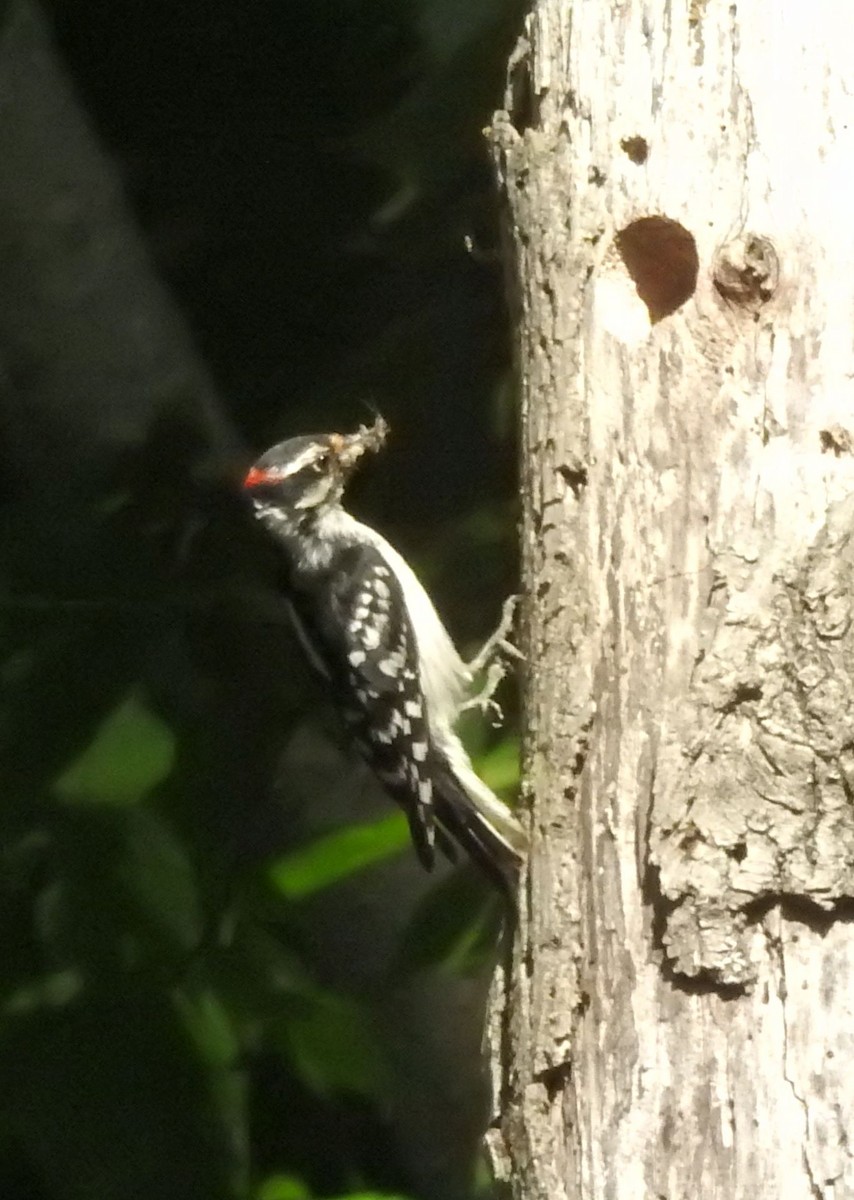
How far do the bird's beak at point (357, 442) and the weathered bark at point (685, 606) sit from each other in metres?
1.05

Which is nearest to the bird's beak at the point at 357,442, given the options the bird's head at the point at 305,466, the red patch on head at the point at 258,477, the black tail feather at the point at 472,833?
the bird's head at the point at 305,466

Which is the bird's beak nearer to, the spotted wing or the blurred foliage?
the blurred foliage

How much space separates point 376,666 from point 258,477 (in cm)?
52

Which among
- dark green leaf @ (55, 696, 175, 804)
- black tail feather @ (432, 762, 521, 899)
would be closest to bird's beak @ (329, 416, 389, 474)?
black tail feather @ (432, 762, 521, 899)

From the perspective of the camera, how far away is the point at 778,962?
7.75 feet

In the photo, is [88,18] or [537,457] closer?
[537,457]

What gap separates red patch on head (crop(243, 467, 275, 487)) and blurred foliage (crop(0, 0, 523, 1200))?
14cm

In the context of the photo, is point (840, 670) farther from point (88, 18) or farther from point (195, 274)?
point (88, 18)

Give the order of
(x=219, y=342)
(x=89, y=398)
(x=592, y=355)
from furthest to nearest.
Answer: (x=219, y=342)
(x=89, y=398)
(x=592, y=355)

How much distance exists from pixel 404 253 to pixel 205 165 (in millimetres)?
685

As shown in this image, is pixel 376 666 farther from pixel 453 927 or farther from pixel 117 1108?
pixel 117 1108

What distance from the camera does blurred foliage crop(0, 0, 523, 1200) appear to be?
303 cm

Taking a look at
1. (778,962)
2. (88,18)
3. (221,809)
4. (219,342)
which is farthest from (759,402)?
(88,18)

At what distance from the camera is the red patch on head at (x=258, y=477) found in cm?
382
